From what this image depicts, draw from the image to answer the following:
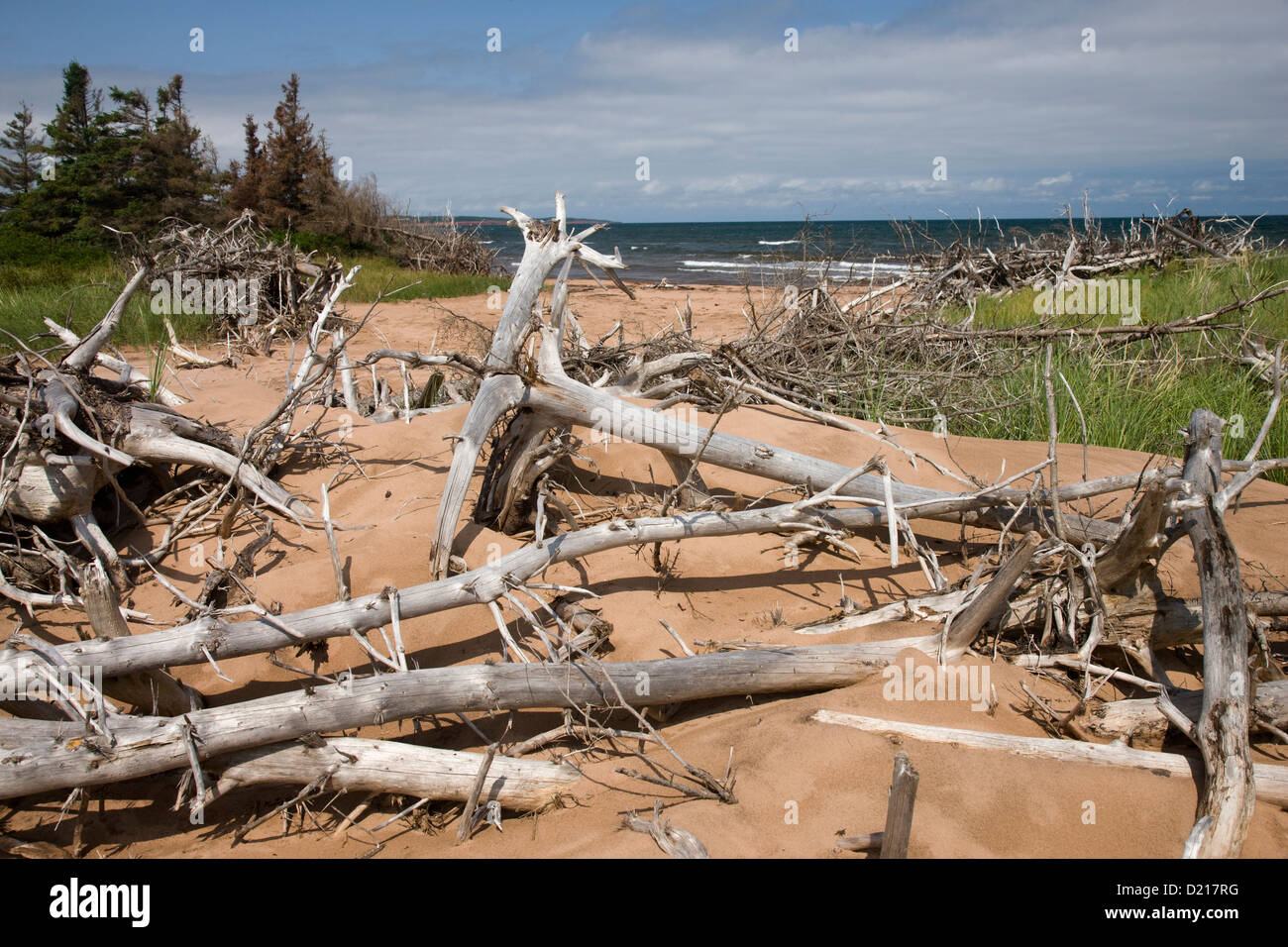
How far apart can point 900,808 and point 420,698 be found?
64.7 inches

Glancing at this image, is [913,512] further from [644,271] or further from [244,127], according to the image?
[644,271]

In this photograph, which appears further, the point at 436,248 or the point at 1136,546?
the point at 436,248

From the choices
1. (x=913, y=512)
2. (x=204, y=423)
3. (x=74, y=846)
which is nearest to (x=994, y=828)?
(x=913, y=512)

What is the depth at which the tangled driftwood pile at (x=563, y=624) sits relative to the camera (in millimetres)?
2658

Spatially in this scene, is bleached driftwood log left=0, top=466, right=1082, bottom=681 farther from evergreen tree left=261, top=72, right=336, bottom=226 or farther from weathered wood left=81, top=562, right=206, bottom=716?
evergreen tree left=261, top=72, right=336, bottom=226

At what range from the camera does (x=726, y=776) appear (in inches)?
107

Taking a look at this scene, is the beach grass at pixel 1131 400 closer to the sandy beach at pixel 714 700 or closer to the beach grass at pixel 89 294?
the sandy beach at pixel 714 700

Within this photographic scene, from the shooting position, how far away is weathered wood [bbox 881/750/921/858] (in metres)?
2.06

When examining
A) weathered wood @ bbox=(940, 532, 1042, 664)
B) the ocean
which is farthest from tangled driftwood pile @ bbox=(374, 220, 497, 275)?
weathered wood @ bbox=(940, 532, 1042, 664)

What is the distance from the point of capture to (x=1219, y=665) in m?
2.67

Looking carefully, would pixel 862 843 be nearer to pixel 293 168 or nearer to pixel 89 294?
pixel 89 294

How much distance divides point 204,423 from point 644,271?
24703 millimetres

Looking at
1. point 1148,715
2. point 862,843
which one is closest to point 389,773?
point 862,843

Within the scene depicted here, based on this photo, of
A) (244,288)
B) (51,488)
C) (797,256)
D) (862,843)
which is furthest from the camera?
(244,288)
